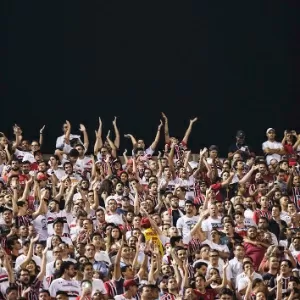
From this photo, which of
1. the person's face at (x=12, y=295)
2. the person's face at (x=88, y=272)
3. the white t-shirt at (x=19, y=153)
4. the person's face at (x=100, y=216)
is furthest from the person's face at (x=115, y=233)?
the white t-shirt at (x=19, y=153)

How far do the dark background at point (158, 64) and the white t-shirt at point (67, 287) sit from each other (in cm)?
985

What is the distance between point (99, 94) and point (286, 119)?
3814mm

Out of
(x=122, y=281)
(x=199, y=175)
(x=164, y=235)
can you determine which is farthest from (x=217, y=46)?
(x=122, y=281)

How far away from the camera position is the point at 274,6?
26109 mm

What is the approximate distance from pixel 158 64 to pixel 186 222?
8.25 m

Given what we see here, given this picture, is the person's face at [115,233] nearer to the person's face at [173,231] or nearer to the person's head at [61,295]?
the person's face at [173,231]

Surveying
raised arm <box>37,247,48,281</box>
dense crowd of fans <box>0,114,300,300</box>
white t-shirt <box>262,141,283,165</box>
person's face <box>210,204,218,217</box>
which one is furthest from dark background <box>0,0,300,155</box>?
raised arm <box>37,247,48,281</box>

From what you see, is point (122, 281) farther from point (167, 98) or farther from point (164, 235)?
point (167, 98)

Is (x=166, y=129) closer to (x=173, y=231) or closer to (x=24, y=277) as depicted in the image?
(x=173, y=231)

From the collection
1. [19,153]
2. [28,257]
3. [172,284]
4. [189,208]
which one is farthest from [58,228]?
[19,153]

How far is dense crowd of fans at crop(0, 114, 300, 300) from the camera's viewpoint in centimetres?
1544

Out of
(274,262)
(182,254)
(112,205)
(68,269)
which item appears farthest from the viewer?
(112,205)

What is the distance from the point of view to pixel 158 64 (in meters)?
25.8

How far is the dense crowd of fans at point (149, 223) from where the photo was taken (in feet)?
50.6
